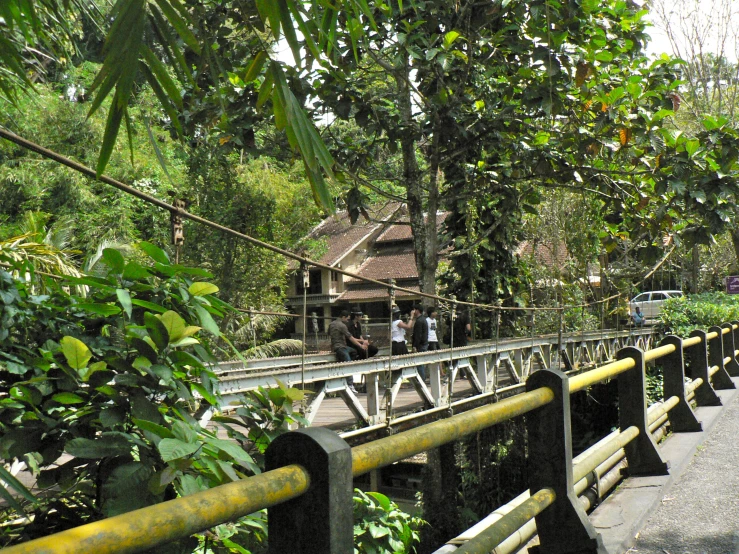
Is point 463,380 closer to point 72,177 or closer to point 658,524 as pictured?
point 72,177

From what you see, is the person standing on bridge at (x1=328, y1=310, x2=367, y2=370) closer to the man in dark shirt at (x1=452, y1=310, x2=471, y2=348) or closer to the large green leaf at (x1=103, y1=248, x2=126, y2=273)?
the man in dark shirt at (x1=452, y1=310, x2=471, y2=348)

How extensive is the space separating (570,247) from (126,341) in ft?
51.5

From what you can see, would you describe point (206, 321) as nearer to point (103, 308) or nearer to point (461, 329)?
point (103, 308)

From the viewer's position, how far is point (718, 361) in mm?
7902

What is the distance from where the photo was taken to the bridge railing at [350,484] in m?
1.13

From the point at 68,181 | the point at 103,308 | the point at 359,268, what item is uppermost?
the point at 68,181

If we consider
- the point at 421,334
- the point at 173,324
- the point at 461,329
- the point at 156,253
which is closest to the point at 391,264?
the point at 461,329

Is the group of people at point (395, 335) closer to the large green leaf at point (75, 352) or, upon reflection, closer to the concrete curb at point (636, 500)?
the concrete curb at point (636, 500)

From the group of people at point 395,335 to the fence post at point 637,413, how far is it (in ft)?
17.0

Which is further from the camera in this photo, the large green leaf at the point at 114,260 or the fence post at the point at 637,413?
the fence post at the point at 637,413

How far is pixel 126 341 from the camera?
216cm

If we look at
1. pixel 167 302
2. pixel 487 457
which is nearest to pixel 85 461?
pixel 167 302

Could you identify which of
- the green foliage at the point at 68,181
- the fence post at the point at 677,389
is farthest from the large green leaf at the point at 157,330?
the green foliage at the point at 68,181

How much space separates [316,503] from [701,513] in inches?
114
